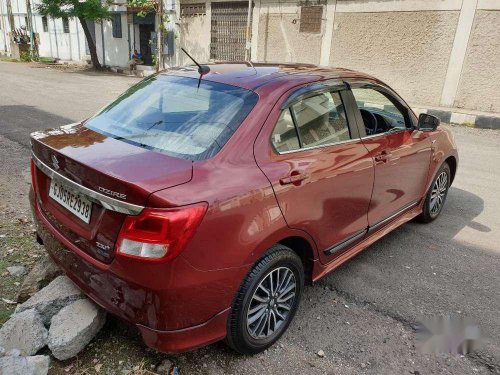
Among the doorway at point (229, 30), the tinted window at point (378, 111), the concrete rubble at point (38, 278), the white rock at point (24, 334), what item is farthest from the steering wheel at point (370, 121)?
the doorway at point (229, 30)

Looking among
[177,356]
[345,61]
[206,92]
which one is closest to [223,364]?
[177,356]

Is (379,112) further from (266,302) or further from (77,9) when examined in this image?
(77,9)

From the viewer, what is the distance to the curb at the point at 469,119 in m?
9.95

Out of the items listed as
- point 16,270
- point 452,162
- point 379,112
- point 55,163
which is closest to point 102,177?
point 55,163

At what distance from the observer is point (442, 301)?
320 centimetres

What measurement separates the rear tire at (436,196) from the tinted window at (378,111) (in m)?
0.91

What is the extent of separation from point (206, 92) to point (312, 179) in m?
0.89

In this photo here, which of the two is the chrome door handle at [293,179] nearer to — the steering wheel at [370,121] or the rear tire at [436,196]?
the steering wheel at [370,121]

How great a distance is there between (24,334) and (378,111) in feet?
10.8

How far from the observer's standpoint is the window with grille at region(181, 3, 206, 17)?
703 inches

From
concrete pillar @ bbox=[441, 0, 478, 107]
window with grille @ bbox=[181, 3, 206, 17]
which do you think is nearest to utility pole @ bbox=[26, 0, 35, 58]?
window with grille @ bbox=[181, 3, 206, 17]

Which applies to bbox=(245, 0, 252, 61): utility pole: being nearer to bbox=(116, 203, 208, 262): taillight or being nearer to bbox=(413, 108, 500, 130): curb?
bbox=(413, 108, 500, 130): curb

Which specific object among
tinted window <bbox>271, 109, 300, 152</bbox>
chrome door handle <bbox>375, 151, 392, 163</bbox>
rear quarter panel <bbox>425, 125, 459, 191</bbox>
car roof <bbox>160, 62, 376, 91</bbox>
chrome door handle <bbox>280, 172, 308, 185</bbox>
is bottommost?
rear quarter panel <bbox>425, 125, 459, 191</bbox>

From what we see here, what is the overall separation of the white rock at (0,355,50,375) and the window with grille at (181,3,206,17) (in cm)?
1768
